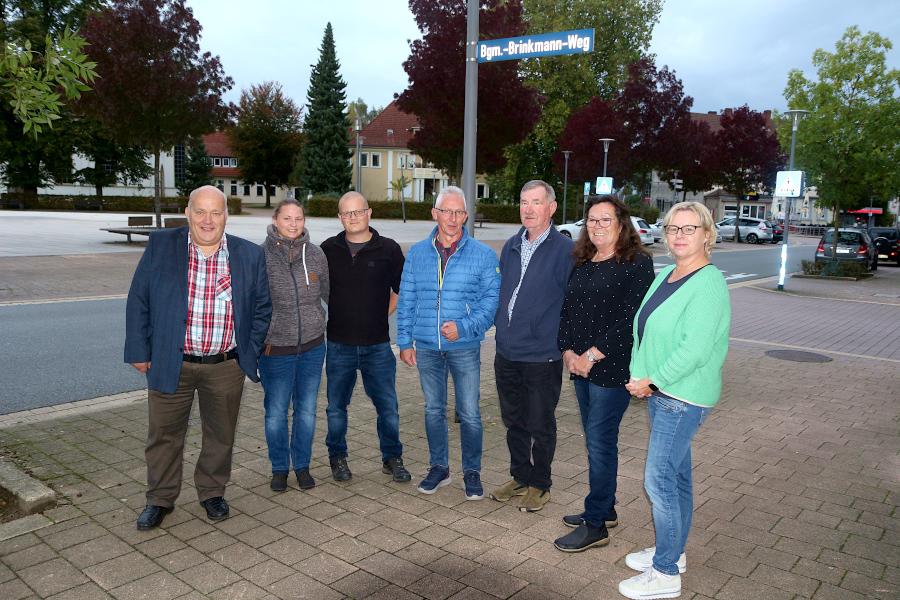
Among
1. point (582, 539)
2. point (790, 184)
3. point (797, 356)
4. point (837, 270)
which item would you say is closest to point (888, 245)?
point (837, 270)

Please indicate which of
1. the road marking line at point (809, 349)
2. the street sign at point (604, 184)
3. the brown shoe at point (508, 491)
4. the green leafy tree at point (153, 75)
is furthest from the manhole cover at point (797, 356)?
the street sign at point (604, 184)

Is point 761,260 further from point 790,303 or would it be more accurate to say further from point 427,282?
point 427,282

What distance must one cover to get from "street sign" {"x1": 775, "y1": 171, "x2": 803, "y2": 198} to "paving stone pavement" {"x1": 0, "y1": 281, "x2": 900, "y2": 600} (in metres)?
11.8

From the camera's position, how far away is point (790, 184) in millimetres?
17219

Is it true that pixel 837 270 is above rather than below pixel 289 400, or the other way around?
below

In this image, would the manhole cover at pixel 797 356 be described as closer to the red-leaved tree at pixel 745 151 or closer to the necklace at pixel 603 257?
the necklace at pixel 603 257

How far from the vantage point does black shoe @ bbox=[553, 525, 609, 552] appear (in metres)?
3.86

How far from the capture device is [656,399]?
3.38 metres

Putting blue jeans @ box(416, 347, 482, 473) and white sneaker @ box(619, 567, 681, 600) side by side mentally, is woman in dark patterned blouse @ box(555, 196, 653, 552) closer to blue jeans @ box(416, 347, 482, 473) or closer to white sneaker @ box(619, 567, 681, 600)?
white sneaker @ box(619, 567, 681, 600)

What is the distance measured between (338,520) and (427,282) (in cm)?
152

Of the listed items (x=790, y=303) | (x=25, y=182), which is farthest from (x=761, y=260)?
(x=25, y=182)

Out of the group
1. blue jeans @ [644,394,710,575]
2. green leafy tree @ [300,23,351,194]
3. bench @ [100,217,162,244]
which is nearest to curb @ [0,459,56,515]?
blue jeans @ [644,394,710,575]

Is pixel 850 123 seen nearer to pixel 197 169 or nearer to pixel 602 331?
pixel 602 331

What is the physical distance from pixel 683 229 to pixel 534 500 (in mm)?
2001
